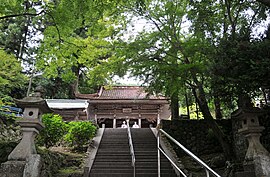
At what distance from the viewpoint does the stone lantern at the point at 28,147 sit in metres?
5.75

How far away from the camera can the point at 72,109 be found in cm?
1827

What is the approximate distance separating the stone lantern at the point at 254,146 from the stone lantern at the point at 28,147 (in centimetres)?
508

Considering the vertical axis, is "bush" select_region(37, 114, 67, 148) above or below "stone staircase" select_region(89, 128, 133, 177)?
above

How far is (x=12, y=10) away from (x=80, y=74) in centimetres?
1828

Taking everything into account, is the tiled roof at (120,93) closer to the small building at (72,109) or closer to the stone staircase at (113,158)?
the small building at (72,109)

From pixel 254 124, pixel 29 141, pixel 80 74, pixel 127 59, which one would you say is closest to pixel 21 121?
pixel 29 141

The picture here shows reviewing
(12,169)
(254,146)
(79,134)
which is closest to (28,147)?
(12,169)

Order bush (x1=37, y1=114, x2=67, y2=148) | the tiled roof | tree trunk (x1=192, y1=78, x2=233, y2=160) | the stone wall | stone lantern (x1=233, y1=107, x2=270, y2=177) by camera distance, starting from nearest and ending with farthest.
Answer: stone lantern (x1=233, y1=107, x2=270, y2=177), tree trunk (x1=192, y1=78, x2=233, y2=160), bush (x1=37, y1=114, x2=67, y2=148), the stone wall, the tiled roof

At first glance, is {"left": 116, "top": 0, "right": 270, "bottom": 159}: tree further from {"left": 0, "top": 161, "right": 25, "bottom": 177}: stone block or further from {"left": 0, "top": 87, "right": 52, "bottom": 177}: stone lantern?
{"left": 0, "top": 161, "right": 25, "bottom": 177}: stone block

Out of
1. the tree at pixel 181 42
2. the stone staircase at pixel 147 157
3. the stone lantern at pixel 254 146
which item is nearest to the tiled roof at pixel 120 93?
the stone staircase at pixel 147 157

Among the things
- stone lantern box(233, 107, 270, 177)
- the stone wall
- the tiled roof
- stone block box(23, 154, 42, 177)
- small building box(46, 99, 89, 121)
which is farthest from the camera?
the tiled roof

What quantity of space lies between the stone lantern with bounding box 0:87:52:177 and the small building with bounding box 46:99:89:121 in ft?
37.2

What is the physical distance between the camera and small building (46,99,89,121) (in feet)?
59.8

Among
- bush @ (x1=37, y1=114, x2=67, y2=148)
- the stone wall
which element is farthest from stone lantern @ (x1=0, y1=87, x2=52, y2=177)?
the stone wall
